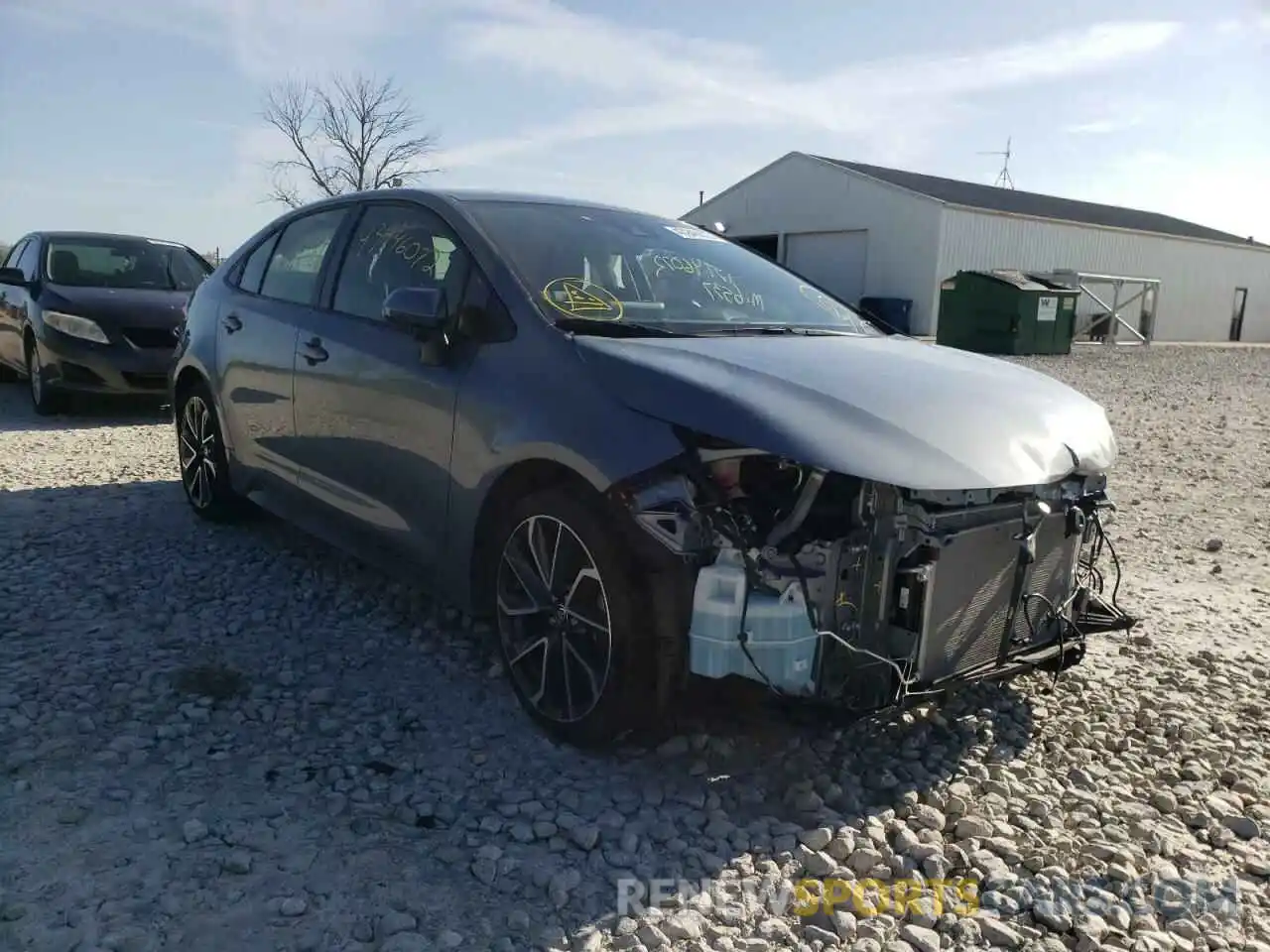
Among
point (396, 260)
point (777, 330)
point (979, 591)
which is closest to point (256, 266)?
point (396, 260)

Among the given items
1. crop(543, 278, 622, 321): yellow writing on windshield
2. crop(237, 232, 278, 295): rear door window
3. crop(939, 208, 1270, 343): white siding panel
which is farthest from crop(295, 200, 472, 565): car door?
crop(939, 208, 1270, 343): white siding panel

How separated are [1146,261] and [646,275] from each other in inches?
1506

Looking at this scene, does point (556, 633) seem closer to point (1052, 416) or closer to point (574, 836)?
point (574, 836)

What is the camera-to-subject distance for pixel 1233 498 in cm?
710

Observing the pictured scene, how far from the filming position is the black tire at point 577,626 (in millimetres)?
2787

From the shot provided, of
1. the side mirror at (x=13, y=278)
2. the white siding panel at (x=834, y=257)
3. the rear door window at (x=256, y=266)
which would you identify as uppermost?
the white siding panel at (x=834, y=257)

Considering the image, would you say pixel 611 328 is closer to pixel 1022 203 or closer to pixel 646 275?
pixel 646 275

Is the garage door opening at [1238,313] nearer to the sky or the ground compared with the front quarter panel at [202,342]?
nearer to the sky

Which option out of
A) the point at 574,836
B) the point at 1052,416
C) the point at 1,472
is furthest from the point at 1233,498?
the point at 1,472

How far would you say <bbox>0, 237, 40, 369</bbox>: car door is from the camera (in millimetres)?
9387

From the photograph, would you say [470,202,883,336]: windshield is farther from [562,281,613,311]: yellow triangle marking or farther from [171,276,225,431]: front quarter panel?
[171,276,225,431]: front quarter panel

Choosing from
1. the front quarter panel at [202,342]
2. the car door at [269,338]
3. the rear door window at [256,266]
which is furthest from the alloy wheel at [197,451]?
the rear door window at [256,266]

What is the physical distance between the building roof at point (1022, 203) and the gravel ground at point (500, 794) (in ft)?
91.4

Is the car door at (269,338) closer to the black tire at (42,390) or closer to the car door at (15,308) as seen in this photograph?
the black tire at (42,390)
